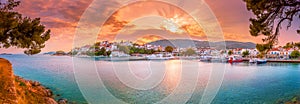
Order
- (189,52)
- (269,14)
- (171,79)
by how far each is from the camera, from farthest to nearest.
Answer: (189,52) → (171,79) → (269,14)

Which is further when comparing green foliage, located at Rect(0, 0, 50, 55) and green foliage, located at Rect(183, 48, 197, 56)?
green foliage, located at Rect(183, 48, 197, 56)

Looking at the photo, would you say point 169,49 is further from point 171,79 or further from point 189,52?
point 171,79

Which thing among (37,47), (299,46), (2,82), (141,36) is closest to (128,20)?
(141,36)

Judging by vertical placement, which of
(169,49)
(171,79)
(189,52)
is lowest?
(171,79)

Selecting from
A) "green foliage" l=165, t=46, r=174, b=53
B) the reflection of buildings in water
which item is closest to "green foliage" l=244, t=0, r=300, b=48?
the reflection of buildings in water

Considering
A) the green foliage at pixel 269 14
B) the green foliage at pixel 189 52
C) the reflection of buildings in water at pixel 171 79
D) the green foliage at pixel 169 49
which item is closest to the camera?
the green foliage at pixel 269 14

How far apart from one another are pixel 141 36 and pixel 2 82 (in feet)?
38.0

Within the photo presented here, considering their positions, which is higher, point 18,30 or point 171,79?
point 18,30

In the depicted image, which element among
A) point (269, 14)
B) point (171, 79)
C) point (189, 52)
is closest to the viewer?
point (269, 14)

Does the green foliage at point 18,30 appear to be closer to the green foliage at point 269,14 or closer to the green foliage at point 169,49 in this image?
the green foliage at point 269,14

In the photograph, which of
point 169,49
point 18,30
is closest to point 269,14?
point 18,30

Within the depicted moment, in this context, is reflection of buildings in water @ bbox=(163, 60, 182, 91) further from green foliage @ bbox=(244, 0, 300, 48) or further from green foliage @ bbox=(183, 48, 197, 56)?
green foliage @ bbox=(183, 48, 197, 56)

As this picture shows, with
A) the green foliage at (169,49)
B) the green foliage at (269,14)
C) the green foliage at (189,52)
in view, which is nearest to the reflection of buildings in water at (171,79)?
the green foliage at (269,14)

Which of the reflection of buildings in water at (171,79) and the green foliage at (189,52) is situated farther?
the green foliage at (189,52)
